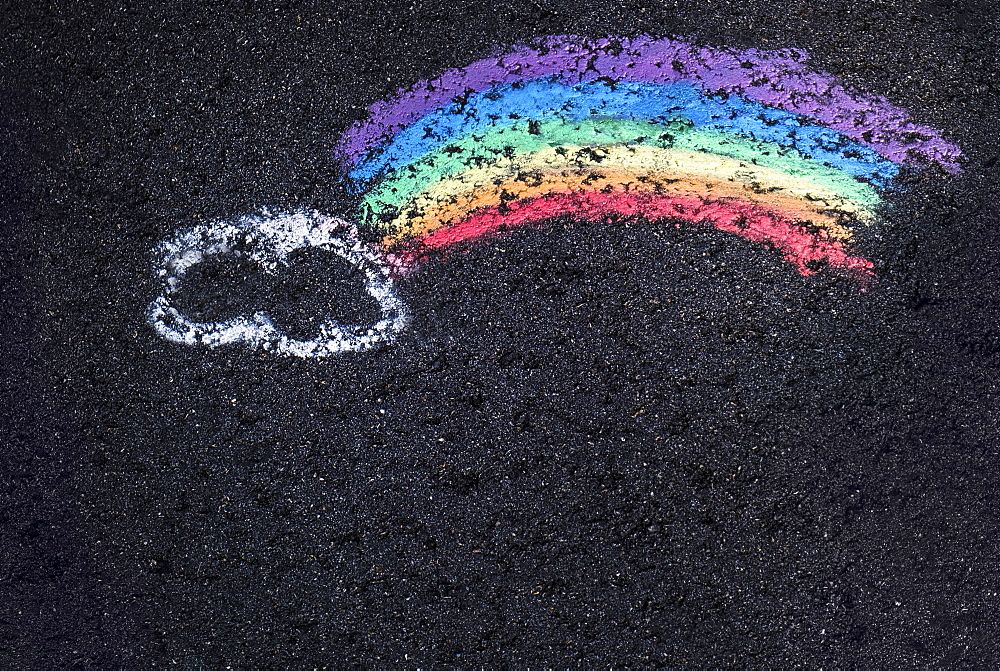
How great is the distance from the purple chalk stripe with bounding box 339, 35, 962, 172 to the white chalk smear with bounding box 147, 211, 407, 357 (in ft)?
0.80

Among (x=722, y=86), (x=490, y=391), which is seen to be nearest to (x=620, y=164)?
(x=722, y=86)

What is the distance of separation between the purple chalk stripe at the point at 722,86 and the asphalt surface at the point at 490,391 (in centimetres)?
5

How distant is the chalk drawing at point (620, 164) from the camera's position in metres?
1.78

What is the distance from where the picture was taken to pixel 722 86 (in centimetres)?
179

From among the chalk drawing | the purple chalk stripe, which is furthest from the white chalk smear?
the purple chalk stripe

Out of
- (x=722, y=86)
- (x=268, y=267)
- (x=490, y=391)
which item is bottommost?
(x=490, y=391)

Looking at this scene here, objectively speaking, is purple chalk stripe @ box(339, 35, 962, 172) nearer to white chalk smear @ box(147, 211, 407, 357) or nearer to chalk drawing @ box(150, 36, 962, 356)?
chalk drawing @ box(150, 36, 962, 356)

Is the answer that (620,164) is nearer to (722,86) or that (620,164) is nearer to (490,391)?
→ (722,86)

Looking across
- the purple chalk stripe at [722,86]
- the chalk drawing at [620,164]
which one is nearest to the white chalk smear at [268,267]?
the chalk drawing at [620,164]

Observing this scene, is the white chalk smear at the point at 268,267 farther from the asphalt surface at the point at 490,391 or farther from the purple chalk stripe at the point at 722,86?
the purple chalk stripe at the point at 722,86

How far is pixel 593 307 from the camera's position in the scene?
5.85 feet

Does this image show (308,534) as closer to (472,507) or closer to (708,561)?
(472,507)

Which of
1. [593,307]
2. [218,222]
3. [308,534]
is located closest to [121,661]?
[308,534]

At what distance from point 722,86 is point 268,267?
1.45 metres
